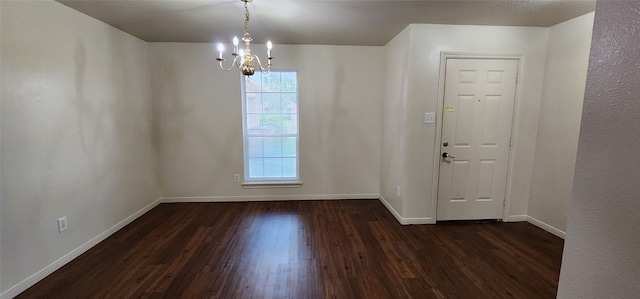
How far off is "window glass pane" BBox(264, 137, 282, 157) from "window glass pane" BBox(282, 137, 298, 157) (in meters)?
0.06

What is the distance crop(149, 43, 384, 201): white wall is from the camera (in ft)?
12.4

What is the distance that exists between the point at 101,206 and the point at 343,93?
3265 mm

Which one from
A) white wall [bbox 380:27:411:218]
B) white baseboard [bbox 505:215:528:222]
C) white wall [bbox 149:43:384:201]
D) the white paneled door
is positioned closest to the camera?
the white paneled door

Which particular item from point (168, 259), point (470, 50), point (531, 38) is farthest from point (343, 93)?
point (168, 259)

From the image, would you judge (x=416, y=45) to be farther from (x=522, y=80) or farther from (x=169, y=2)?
(x=169, y=2)

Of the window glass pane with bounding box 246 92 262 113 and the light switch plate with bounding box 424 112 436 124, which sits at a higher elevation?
the window glass pane with bounding box 246 92 262 113

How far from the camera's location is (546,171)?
10.1 feet

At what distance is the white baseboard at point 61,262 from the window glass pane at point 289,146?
6.95 ft

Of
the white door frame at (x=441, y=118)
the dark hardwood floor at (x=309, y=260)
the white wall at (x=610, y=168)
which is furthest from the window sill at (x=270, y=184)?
the white wall at (x=610, y=168)

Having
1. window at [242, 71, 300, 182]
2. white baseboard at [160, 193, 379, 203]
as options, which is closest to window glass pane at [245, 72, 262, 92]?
window at [242, 71, 300, 182]

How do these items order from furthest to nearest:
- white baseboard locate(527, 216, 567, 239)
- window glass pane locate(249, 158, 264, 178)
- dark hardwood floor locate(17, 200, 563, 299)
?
1. window glass pane locate(249, 158, 264, 178)
2. white baseboard locate(527, 216, 567, 239)
3. dark hardwood floor locate(17, 200, 563, 299)

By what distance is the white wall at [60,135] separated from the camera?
6.40 feet

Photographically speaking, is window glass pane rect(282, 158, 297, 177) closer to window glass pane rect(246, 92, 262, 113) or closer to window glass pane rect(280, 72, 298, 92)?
A: window glass pane rect(246, 92, 262, 113)

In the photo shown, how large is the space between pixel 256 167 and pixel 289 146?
62 centimetres
